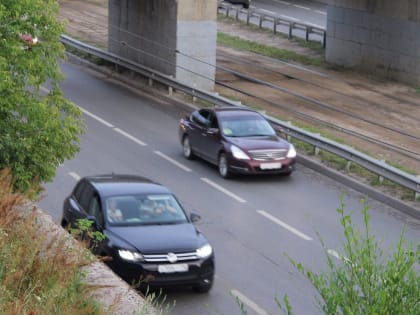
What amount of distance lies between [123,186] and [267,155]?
22.7 feet

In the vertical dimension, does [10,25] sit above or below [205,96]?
above

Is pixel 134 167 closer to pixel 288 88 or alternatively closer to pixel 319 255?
pixel 319 255

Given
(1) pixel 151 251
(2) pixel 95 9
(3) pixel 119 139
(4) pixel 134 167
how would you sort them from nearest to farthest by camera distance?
(1) pixel 151 251 → (4) pixel 134 167 → (3) pixel 119 139 → (2) pixel 95 9

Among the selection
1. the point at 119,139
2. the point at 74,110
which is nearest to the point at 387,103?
the point at 119,139

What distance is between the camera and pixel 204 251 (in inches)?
600

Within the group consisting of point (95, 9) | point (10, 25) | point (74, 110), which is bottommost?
point (95, 9)

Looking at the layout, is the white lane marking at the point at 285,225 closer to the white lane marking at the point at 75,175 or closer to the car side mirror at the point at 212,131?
the car side mirror at the point at 212,131

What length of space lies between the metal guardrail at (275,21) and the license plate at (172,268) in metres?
30.1

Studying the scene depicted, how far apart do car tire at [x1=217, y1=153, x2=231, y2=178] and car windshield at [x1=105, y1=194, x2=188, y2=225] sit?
6835 millimetres

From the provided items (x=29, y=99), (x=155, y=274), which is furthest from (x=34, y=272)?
(x=29, y=99)

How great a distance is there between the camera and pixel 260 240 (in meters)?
18.7

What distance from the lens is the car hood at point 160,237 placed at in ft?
49.2

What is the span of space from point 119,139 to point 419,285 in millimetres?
19494

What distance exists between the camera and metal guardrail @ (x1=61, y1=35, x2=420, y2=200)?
22.2 meters
